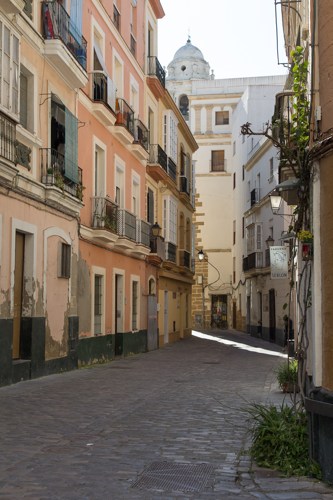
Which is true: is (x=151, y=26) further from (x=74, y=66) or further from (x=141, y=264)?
(x=74, y=66)

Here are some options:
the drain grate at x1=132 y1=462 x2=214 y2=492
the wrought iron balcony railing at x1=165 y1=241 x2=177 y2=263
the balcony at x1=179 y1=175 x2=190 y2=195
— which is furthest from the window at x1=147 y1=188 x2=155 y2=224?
the drain grate at x1=132 y1=462 x2=214 y2=492

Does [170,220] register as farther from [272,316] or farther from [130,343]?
[130,343]

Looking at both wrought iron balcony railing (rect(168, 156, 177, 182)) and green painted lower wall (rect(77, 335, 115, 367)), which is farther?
wrought iron balcony railing (rect(168, 156, 177, 182))

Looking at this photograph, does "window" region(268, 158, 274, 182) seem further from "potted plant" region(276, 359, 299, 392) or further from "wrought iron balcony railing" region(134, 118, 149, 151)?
"potted plant" region(276, 359, 299, 392)

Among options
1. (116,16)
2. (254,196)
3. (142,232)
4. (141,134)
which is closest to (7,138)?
(116,16)

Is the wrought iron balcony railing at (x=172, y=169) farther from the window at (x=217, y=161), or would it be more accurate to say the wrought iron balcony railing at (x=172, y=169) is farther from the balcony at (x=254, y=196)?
the window at (x=217, y=161)

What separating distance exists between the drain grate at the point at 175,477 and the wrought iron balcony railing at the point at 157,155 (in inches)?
805

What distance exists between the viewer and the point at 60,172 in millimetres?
15484

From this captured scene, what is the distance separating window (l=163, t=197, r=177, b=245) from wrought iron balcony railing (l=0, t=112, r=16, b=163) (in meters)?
17.0

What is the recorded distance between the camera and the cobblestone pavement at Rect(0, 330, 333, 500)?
5848 mm

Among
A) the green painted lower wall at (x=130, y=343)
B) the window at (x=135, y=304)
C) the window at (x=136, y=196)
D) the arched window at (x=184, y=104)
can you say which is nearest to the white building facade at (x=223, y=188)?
the arched window at (x=184, y=104)

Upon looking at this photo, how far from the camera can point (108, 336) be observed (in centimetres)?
2042

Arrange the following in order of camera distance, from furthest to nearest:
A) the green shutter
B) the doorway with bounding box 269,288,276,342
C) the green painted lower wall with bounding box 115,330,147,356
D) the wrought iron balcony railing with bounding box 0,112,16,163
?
the doorway with bounding box 269,288,276,342, the green painted lower wall with bounding box 115,330,147,356, the green shutter, the wrought iron balcony railing with bounding box 0,112,16,163

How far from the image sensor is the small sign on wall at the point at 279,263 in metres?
15.0
